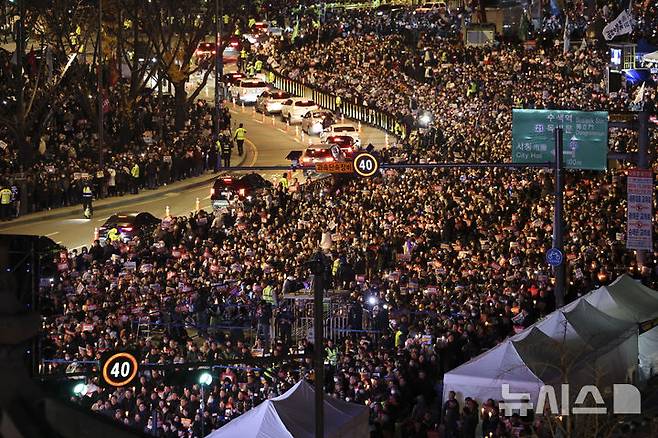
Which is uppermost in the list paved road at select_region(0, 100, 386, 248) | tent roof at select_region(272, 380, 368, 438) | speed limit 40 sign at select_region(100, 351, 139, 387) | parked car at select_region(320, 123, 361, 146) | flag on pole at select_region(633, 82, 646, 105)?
speed limit 40 sign at select_region(100, 351, 139, 387)

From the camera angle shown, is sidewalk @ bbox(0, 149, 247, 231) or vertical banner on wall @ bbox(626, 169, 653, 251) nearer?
vertical banner on wall @ bbox(626, 169, 653, 251)

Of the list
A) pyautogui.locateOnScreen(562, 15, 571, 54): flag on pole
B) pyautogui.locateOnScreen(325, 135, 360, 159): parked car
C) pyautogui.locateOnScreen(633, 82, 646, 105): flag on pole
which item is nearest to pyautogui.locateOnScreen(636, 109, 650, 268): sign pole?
pyautogui.locateOnScreen(633, 82, 646, 105): flag on pole

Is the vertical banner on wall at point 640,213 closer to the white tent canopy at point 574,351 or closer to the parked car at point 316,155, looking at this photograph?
the white tent canopy at point 574,351

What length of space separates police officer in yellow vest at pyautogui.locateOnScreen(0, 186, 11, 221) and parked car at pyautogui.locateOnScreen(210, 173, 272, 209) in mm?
7371

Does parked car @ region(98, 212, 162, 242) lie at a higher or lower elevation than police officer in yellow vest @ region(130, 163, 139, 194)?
higher

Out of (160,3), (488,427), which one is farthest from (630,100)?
(160,3)

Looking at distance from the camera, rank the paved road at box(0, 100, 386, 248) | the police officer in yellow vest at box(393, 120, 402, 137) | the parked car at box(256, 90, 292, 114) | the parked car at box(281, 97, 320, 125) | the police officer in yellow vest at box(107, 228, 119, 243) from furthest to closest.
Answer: the parked car at box(256, 90, 292, 114) < the parked car at box(281, 97, 320, 125) < the police officer in yellow vest at box(393, 120, 402, 137) < the paved road at box(0, 100, 386, 248) < the police officer in yellow vest at box(107, 228, 119, 243)

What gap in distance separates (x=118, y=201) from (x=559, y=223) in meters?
27.5

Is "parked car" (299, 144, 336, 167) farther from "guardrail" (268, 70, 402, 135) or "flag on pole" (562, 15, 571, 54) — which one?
"flag on pole" (562, 15, 571, 54)

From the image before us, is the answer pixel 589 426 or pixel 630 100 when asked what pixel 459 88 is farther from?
pixel 589 426

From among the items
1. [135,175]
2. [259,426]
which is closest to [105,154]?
[135,175]

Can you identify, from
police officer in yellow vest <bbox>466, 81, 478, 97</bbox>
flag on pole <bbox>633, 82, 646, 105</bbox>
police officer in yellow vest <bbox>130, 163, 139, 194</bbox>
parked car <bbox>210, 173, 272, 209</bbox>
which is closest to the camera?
flag on pole <bbox>633, 82, 646, 105</bbox>

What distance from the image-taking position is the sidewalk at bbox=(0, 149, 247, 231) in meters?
45.7

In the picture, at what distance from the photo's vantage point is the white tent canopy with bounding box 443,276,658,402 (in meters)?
18.6
